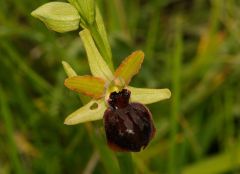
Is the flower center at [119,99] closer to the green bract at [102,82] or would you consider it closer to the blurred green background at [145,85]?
the green bract at [102,82]

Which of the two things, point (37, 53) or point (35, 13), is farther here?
point (37, 53)

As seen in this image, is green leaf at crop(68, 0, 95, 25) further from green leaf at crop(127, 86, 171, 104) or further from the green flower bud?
green leaf at crop(127, 86, 171, 104)

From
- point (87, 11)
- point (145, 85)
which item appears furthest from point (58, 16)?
point (145, 85)

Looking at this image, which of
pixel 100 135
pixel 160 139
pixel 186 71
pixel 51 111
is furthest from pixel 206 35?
pixel 100 135

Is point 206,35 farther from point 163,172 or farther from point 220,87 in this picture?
point 163,172

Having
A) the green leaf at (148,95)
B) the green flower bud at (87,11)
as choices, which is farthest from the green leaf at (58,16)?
the green leaf at (148,95)

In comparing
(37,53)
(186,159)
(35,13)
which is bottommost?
(186,159)

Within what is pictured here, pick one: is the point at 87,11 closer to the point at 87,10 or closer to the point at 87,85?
the point at 87,10
